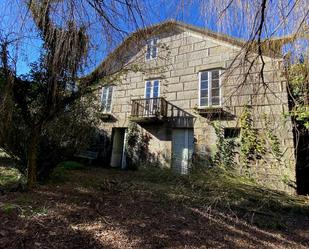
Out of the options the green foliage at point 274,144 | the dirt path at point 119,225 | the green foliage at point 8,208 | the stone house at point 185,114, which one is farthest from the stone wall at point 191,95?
the green foliage at point 8,208

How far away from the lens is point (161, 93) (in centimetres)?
1043

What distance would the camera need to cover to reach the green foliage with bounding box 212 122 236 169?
27.3 feet

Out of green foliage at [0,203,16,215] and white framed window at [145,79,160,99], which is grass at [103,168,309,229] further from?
white framed window at [145,79,160,99]

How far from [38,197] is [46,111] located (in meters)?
1.70

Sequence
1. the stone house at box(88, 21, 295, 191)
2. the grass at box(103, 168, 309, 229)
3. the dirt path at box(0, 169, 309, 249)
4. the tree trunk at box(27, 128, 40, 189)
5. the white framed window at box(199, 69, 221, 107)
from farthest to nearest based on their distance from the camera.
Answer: the white framed window at box(199, 69, 221, 107)
the stone house at box(88, 21, 295, 191)
the tree trunk at box(27, 128, 40, 189)
the grass at box(103, 168, 309, 229)
the dirt path at box(0, 169, 309, 249)

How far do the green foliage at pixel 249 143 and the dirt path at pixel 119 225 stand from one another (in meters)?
3.48

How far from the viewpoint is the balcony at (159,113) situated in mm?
9609

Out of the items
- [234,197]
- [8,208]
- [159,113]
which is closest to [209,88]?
[159,113]

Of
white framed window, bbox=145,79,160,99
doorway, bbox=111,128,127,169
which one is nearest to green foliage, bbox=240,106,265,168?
white framed window, bbox=145,79,160,99

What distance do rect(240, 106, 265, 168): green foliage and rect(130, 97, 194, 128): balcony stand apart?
6.86 feet

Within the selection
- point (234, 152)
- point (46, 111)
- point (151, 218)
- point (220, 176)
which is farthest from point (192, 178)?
point (46, 111)

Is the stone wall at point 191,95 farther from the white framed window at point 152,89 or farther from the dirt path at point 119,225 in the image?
the dirt path at point 119,225

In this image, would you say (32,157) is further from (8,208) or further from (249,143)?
(249,143)

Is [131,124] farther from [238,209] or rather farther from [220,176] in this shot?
[238,209]
